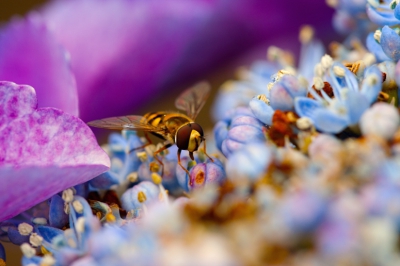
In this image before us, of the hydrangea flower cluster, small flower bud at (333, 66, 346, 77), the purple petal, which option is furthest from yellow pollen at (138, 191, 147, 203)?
the purple petal

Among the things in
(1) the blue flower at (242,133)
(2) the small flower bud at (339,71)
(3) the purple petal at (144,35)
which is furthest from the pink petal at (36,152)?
(3) the purple petal at (144,35)

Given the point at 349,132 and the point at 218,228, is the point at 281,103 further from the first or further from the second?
the point at 218,228

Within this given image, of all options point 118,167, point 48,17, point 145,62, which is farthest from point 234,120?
point 48,17

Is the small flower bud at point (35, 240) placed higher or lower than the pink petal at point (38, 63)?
lower

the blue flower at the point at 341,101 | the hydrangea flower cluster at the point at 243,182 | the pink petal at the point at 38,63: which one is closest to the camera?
the hydrangea flower cluster at the point at 243,182

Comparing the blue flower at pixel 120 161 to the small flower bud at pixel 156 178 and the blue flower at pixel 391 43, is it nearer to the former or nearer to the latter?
the small flower bud at pixel 156 178

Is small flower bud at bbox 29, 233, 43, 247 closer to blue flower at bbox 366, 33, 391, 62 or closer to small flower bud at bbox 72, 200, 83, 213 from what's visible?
small flower bud at bbox 72, 200, 83, 213

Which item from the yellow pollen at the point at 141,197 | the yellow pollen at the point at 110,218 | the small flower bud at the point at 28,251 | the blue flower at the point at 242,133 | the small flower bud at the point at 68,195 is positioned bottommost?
the small flower bud at the point at 28,251
